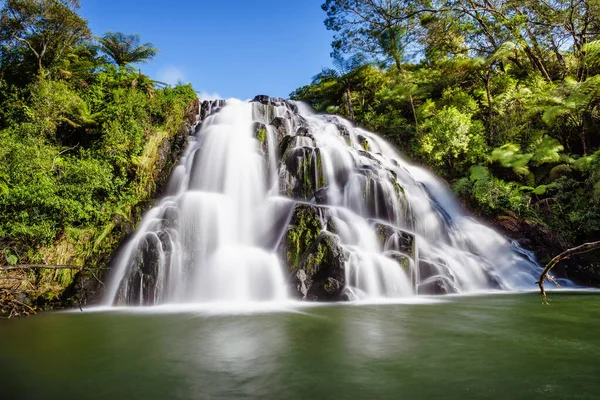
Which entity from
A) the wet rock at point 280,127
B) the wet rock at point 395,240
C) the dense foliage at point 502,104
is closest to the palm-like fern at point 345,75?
the dense foliage at point 502,104

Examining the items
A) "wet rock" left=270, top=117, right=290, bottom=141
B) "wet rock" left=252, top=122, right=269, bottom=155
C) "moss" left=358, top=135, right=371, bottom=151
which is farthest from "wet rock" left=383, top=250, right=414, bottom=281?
"moss" left=358, top=135, right=371, bottom=151

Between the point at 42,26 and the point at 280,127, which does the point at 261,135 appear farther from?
the point at 42,26

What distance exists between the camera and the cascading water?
7625 millimetres

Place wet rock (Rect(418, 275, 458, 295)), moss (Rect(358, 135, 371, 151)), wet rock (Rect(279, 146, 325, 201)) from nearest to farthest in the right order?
wet rock (Rect(418, 275, 458, 295))
wet rock (Rect(279, 146, 325, 201))
moss (Rect(358, 135, 371, 151))

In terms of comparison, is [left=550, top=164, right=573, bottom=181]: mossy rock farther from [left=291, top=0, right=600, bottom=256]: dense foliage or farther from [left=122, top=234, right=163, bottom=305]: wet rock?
[left=122, top=234, right=163, bottom=305]: wet rock

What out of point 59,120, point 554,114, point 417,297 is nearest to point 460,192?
point 554,114

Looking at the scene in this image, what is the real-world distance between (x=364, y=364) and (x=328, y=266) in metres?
Answer: 4.30

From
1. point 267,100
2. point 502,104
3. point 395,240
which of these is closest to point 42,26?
point 267,100

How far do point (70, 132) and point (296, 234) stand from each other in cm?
992

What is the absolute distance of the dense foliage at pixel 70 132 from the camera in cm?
803

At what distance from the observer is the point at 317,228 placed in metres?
8.18

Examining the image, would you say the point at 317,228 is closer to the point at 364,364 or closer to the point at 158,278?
the point at 158,278

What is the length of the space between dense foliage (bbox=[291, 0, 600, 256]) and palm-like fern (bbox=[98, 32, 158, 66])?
10.0 m

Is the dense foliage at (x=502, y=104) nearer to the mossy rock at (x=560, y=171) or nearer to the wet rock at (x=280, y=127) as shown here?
the mossy rock at (x=560, y=171)
